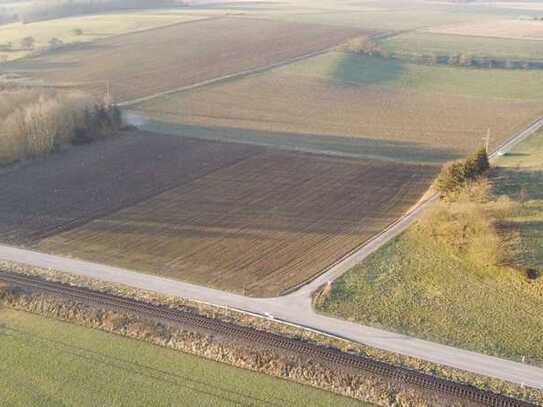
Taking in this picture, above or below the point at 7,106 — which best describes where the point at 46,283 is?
below

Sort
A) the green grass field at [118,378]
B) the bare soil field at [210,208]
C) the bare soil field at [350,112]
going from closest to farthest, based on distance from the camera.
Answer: the green grass field at [118,378]
the bare soil field at [210,208]
the bare soil field at [350,112]

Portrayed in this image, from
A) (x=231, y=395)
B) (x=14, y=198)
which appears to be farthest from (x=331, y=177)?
(x=231, y=395)

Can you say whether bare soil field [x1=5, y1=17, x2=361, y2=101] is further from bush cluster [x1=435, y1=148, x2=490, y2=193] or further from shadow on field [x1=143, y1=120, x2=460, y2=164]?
bush cluster [x1=435, y1=148, x2=490, y2=193]

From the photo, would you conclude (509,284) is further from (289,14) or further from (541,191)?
(289,14)

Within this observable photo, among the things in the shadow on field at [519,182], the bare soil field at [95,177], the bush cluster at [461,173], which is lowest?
the bare soil field at [95,177]

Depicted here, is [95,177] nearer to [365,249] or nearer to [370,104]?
[365,249]

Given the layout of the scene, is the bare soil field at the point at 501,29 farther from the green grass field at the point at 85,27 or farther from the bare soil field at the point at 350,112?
the green grass field at the point at 85,27

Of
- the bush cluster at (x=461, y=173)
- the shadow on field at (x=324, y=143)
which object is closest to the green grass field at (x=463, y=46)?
the shadow on field at (x=324, y=143)

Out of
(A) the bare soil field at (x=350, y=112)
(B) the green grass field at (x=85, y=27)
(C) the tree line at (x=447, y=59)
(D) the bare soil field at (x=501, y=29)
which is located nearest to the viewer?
(A) the bare soil field at (x=350, y=112)
